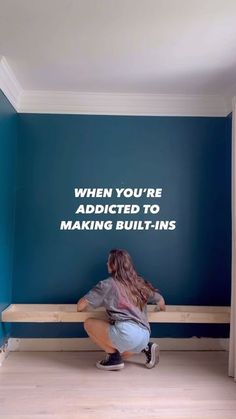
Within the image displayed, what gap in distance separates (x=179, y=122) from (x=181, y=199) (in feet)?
2.84

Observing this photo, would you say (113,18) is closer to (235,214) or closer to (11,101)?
(11,101)

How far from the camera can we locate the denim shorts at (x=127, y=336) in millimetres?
3359

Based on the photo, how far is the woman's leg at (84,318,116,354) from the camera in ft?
11.3

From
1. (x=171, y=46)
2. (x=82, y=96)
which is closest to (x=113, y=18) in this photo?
(x=171, y=46)

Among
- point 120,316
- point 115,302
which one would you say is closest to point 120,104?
point 115,302

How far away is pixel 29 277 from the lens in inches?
159

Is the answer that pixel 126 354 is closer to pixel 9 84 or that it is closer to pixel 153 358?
pixel 153 358

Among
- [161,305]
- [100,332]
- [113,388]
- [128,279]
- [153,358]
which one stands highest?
[128,279]

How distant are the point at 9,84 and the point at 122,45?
1.28 meters

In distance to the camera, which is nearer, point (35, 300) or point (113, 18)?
point (113, 18)

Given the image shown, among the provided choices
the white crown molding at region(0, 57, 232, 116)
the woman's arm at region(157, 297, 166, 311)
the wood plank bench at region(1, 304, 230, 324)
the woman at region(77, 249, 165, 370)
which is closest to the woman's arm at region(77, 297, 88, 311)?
the woman at region(77, 249, 165, 370)

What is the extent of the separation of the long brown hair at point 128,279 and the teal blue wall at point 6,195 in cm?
107

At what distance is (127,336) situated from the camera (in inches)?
132

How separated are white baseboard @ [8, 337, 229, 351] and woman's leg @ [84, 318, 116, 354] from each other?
526 mm
